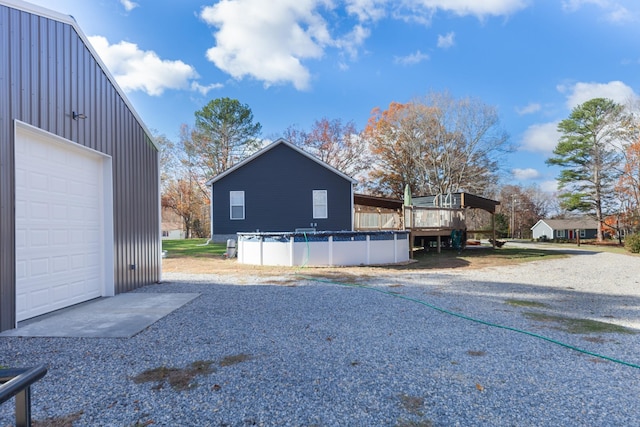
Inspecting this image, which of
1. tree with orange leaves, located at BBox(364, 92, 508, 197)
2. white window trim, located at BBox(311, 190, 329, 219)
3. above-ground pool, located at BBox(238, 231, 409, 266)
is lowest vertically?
above-ground pool, located at BBox(238, 231, 409, 266)

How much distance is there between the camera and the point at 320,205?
54.7 feet

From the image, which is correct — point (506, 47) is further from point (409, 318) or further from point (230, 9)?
point (409, 318)

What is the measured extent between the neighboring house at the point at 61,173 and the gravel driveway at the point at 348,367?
4.38 feet

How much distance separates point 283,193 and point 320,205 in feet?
6.48

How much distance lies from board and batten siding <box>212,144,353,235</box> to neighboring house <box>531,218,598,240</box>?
3812cm

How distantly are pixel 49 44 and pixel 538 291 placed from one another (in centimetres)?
1012

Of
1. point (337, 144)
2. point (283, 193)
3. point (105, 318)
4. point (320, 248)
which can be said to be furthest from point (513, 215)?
point (105, 318)

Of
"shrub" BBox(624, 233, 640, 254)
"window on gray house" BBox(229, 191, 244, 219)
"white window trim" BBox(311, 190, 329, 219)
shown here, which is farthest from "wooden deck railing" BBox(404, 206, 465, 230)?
"shrub" BBox(624, 233, 640, 254)

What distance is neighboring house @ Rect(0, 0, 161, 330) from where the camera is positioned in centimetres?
423

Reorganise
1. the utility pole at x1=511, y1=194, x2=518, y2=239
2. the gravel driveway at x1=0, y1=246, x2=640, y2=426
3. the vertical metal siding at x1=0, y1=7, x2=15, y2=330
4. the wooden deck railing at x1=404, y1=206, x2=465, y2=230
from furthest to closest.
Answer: the utility pole at x1=511, y1=194, x2=518, y2=239, the wooden deck railing at x1=404, y1=206, x2=465, y2=230, the vertical metal siding at x1=0, y1=7, x2=15, y2=330, the gravel driveway at x1=0, y1=246, x2=640, y2=426

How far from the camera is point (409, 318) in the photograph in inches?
191

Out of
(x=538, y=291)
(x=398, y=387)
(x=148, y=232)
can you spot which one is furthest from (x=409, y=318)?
(x=148, y=232)

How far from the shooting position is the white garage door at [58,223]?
4.56 m

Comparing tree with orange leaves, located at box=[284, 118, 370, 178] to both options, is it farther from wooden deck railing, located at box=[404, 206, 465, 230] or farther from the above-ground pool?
the above-ground pool
